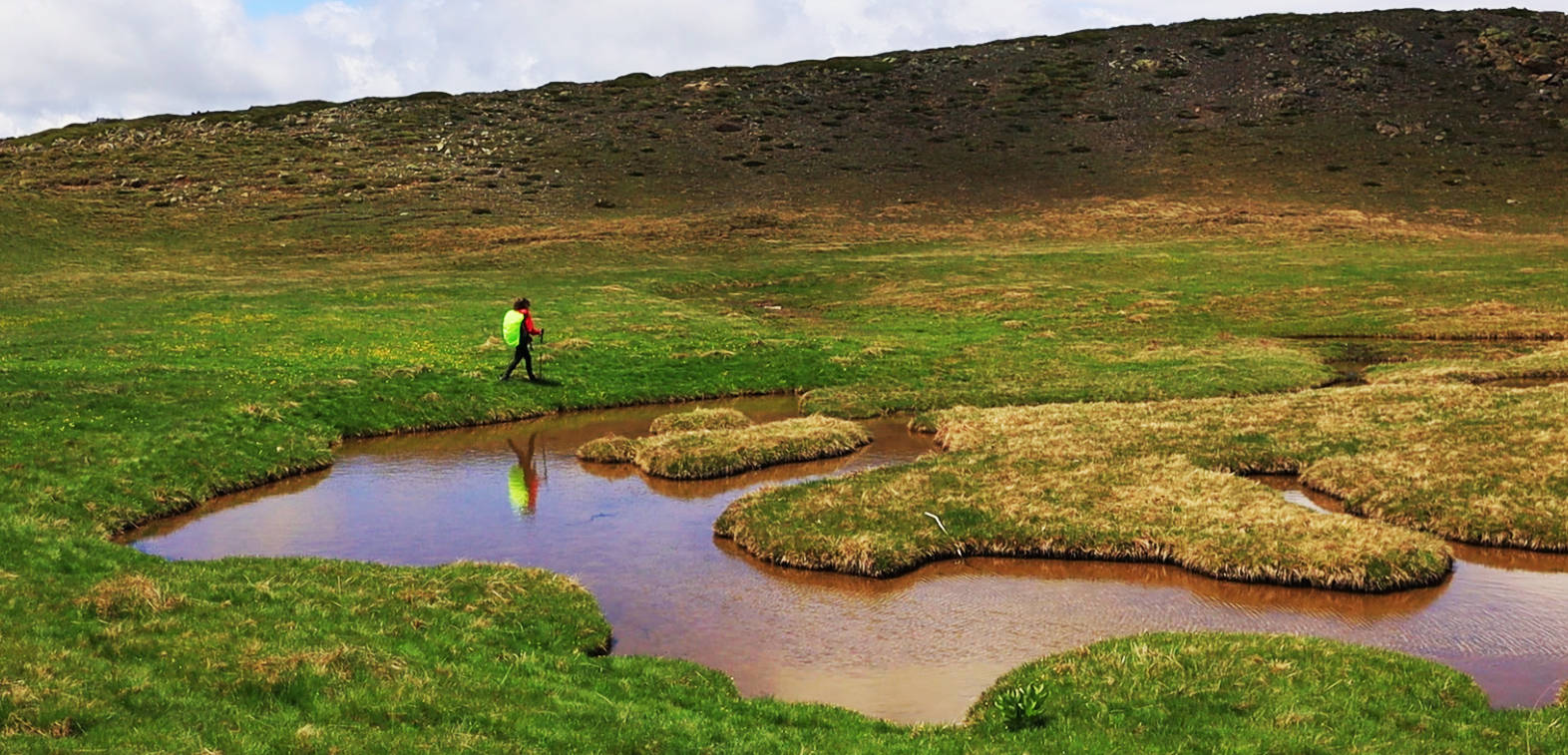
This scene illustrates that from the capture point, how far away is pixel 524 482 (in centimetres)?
3481

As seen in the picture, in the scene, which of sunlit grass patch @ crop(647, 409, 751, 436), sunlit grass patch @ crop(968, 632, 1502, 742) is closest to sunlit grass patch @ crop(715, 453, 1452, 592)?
sunlit grass patch @ crop(968, 632, 1502, 742)

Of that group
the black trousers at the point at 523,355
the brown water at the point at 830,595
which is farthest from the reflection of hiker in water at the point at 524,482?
the black trousers at the point at 523,355

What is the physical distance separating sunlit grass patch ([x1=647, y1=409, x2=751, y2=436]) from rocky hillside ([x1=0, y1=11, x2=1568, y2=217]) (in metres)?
73.9

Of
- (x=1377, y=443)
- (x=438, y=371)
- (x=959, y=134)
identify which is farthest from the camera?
(x=959, y=134)

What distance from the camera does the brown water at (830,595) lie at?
2044cm

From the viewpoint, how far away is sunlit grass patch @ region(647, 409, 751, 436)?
40375mm

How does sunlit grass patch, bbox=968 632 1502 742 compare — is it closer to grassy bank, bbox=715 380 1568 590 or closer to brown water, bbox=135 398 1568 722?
brown water, bbox=135 398 1568 722

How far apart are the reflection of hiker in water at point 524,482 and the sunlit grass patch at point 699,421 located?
446cm

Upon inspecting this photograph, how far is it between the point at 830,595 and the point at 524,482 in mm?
13551

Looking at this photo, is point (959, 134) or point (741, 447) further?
point (959, 134)

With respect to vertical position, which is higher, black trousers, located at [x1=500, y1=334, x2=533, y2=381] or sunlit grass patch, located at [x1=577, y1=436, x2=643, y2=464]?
black trousers, located at [x1=500, y1=334, x2=533, y2=381]

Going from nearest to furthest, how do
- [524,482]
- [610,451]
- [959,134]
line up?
[524,482], [610,451], [959,134]

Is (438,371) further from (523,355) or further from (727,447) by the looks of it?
(727,447)

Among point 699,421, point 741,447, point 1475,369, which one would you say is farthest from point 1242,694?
point 1475,369
